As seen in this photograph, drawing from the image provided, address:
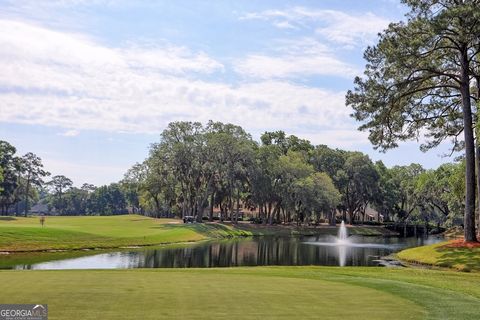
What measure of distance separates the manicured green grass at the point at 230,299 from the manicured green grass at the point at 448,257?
15319 millimetres

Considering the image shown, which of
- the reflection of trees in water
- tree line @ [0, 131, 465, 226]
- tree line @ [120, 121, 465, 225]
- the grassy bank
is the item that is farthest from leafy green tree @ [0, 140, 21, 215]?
the reflection of trees in water

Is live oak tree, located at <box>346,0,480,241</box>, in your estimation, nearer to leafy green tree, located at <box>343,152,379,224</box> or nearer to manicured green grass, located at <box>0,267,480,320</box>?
manicured green grass, located at <box>0,267,480,320</box>

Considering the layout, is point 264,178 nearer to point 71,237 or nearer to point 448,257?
point 71,237

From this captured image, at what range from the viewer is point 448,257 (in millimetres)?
34406

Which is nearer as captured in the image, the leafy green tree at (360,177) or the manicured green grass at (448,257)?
the manicured green grass at (448,257)

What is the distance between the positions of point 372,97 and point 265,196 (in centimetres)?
6823

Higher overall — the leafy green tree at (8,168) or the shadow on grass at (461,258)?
the leafy green tree at (8,168)

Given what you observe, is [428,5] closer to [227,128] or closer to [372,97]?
[372,97]

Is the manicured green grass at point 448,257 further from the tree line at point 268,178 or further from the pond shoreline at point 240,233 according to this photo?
the tree line at point 268,178

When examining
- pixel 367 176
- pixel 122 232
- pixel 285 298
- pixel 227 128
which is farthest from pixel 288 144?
pixel 285 298

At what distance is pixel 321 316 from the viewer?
11.5 m

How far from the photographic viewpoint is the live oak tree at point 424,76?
35.0 metres

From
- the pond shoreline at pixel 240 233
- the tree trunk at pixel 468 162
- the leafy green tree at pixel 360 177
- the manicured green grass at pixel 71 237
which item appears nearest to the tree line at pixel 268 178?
the leafy green tree at pixel 360 177

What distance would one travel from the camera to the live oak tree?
35.0m
